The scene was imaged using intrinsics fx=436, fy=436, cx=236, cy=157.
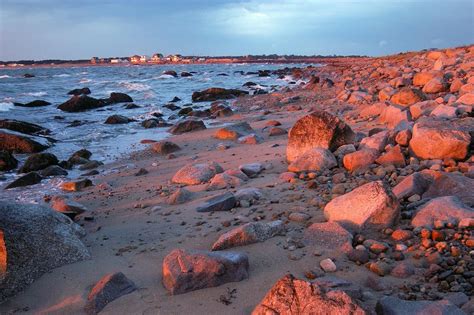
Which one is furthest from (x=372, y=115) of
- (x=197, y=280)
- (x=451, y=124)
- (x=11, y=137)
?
(x=11, y=137)

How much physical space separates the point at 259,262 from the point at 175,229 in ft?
3.73

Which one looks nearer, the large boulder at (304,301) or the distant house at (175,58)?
the large boulder at (304,301)

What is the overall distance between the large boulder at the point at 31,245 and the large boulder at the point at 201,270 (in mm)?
1023

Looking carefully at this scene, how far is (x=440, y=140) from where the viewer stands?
173 inches

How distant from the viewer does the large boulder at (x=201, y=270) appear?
8.96 ft

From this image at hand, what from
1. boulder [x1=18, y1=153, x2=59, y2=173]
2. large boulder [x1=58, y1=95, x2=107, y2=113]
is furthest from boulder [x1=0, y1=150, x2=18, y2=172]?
large boulder [x1=58, y1=95, x2=107, y2=113]

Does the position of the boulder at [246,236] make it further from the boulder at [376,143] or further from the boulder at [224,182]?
the boulder at [376,143]

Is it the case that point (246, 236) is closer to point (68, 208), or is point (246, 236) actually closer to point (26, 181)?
point (68, 208)

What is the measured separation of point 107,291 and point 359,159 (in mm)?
2982

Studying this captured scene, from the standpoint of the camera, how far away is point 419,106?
6.79 metres

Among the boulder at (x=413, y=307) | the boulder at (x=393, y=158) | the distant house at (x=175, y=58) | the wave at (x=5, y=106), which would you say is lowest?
the wave at (x=5, y=106)

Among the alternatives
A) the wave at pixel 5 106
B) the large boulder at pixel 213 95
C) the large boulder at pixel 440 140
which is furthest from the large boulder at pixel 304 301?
the large boulder at pixel 213 95

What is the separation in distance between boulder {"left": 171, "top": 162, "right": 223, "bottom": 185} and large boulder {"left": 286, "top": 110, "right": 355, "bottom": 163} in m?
1.04

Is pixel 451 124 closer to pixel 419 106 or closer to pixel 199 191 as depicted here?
pixel 419 106
